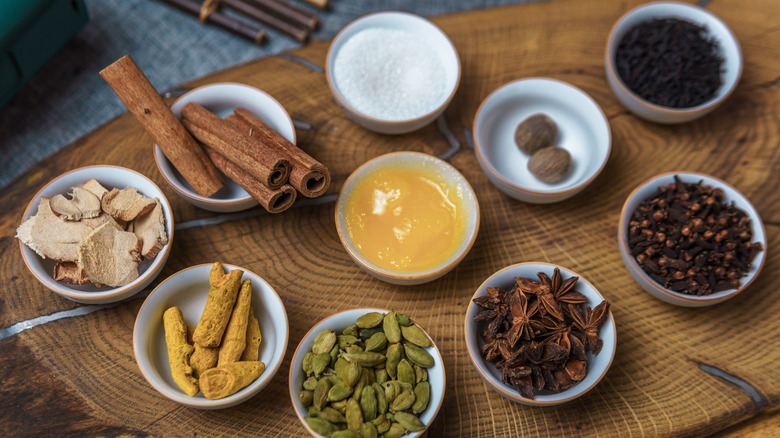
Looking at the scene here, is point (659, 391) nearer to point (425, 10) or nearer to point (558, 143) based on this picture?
point (558, 143)

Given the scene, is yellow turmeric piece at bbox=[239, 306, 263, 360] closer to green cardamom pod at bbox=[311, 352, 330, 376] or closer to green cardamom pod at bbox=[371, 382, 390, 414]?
green cardamom pod at bbox=[311, 352, 330, 376]

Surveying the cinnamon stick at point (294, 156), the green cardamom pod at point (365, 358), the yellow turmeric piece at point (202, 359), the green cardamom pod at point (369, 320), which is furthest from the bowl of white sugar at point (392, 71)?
the yellow turmeric piece at point (202, 359)

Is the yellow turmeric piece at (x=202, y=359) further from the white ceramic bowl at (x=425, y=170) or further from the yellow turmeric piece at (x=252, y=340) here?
the white ceramic bowl at (x=425, y=170)

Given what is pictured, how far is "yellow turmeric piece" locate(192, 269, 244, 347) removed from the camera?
1.54 metres

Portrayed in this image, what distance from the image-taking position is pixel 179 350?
154cm

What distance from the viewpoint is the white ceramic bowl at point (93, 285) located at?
1.55 metres

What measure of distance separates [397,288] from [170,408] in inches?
28.0

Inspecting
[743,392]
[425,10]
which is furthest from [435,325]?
[425,10]

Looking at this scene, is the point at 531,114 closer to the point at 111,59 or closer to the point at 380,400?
the point at 380,400

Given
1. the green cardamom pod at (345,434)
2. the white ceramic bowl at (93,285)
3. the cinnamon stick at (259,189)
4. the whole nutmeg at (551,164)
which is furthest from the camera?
the whole nutmeg at (551,164)

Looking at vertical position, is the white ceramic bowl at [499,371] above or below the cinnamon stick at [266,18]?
below

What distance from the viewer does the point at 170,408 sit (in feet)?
Answer: 5.26

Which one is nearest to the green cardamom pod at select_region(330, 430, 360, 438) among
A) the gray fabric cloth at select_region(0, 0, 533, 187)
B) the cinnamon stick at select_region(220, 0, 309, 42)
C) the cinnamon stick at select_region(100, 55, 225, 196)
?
the cinnamon stick at select_region(100, 55, 225, 196)

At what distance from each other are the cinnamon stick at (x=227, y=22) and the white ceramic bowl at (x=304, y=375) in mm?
1545
